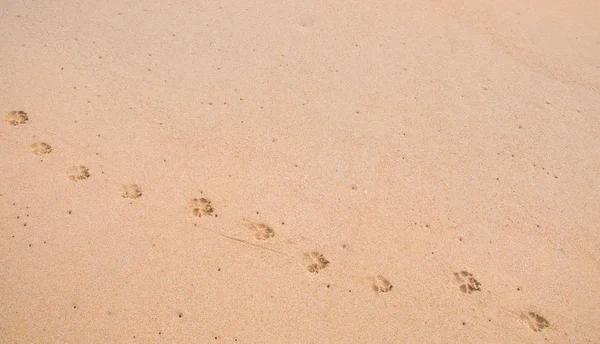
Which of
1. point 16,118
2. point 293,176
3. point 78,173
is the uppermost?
point 293,176

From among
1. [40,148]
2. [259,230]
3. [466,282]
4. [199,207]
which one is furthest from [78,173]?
[466,282]

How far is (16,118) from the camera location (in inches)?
212

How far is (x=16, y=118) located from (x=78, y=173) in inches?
37.8

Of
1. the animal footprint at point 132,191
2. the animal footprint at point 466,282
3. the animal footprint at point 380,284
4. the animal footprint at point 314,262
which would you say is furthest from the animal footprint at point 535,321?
the animal footprint at point 132,191

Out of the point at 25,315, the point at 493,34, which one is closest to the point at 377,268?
the point at 25,315

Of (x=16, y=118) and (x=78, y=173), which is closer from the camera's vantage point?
(x=78, y=173)

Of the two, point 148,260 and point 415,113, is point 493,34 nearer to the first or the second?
point 415,113

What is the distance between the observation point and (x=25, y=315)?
4.14 m

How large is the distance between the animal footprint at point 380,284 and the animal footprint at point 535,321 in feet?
3.48

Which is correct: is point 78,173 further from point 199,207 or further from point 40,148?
point 199,207

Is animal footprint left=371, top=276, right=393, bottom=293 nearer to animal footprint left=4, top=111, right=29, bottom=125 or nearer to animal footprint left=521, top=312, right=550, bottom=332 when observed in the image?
animal footprint left=521, top=312, right=550, bottom=332

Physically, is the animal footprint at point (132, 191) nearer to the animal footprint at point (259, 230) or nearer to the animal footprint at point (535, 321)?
the animal footprint at point (259, 230)

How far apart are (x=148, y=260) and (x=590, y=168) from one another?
4.26 meters

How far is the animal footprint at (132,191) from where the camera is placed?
4.91 m
